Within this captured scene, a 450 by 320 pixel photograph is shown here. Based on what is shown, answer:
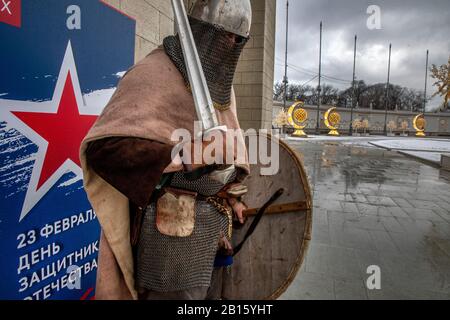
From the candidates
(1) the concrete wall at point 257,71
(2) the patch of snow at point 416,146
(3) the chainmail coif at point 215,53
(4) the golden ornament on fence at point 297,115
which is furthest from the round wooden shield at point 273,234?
(4) the golden ornament on fence at point 297,115

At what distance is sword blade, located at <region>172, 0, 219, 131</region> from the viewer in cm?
110

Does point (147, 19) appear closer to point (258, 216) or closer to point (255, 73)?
point (258, 216)

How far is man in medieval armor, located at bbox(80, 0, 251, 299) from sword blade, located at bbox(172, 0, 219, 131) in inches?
3.0

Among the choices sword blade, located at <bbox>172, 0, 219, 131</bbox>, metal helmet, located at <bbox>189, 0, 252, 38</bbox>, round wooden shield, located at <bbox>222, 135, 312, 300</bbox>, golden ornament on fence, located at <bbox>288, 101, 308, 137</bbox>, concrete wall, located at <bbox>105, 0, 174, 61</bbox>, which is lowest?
round wooden shield, located at <bbox>222, 135, 312, 300</bbox>

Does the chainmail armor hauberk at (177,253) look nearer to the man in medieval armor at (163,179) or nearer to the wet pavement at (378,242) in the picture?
the man in medieval armor at (163,179)

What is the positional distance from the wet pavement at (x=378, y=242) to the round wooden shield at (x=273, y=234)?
775mm

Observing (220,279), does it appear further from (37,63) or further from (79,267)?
(37,63)

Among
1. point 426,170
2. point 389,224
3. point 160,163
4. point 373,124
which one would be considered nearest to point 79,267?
point 160,163

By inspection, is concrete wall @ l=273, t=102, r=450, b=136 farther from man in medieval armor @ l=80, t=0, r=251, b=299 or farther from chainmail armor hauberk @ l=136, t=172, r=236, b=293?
chainmail armor hauberk @ l=136, t=172, r=236, b=293

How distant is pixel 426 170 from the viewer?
8.81 metres

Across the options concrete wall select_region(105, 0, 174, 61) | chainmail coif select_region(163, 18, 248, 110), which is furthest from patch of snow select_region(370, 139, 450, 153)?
chainmail coif select_region(163, 18, 248, 110)

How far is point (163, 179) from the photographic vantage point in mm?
1243

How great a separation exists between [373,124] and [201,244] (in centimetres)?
4664

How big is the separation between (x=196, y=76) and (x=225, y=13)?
432 mm
